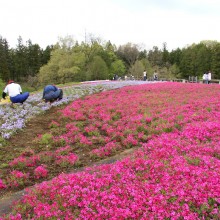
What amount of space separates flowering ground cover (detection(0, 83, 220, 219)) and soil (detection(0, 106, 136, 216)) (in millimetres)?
118

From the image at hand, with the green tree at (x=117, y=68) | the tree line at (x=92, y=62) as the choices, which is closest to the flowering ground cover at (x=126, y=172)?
the tree line at (x=92, y=62)

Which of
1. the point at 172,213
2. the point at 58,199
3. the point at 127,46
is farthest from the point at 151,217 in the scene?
the point at 127,46

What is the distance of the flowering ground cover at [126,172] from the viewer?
17.3 ft

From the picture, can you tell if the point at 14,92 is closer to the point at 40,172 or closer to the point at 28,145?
the point at 28,145

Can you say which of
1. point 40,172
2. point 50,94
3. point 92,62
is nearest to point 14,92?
point 50,94

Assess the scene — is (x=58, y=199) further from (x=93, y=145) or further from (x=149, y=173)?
(x=93, y=145)

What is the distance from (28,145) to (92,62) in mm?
70532

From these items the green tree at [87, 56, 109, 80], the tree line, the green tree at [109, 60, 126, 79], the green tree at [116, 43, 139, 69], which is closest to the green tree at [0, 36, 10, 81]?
the tree line

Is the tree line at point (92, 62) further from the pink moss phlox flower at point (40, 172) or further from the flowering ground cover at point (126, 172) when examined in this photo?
the pink moss phlox flower at point (40, 172)

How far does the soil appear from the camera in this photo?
6.77 m

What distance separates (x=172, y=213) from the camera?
4.89 m

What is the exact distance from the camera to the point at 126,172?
6.70 meters

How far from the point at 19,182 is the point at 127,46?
11604 centimetres

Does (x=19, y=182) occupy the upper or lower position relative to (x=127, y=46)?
lower
